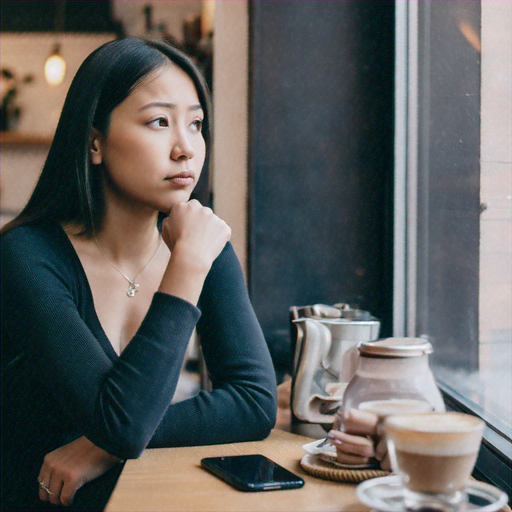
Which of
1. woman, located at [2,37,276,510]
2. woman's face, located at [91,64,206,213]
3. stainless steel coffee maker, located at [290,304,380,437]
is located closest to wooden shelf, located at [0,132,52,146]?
woman, located at [2,37,276,510]

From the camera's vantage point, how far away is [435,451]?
0.71 m

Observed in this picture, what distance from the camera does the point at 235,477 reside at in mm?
930

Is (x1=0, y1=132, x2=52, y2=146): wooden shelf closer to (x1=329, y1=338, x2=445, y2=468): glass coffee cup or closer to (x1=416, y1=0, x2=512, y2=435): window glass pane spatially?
(x1=416, y1=0, x2=512, y2=435): window glass pane

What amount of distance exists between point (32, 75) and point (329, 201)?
1527mm

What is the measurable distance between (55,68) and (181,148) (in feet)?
5.89

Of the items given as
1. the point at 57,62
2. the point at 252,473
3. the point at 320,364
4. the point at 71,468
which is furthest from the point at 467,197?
the point at 57,62

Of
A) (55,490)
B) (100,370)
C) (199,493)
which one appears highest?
(100,370)

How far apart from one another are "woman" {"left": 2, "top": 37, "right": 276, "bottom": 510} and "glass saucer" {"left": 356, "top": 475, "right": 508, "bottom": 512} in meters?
0.40

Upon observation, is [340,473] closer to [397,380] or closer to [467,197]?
[397,380]

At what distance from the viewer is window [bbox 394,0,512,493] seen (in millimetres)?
1349

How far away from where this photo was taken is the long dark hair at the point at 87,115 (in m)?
1.38

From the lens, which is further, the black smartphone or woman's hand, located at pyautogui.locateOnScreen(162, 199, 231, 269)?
woman's hand, located at pyautogui.locateOnScreen(162, 199, 231, 269)

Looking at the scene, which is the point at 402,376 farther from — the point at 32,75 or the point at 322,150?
the point at 32,75

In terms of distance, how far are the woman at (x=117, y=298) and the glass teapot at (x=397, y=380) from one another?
0.33m
